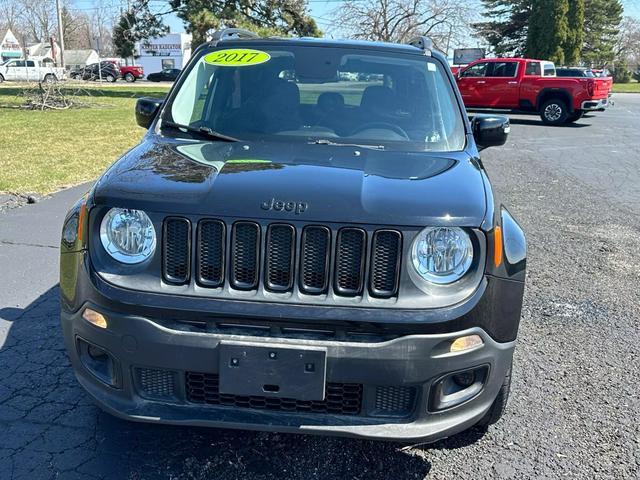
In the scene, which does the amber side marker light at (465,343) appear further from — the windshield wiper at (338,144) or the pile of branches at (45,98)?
the pile of branches at (45,98)

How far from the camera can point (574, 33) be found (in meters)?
48.8

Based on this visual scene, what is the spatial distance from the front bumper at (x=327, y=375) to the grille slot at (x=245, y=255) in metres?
0.20

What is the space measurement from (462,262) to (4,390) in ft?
8.17

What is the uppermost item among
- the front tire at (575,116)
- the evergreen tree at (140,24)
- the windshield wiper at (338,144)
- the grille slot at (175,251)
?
the evergreen tree at (140,24)

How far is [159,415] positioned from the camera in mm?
2336

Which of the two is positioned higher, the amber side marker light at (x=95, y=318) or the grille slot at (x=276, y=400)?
the amber side marker light at (x=95, y=318)

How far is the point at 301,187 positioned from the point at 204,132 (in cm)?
120

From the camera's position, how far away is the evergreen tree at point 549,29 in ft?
155

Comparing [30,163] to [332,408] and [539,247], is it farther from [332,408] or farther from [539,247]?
[332,408]

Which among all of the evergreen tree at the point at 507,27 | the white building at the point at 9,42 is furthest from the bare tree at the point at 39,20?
the evergreen tree at the point at 507,27

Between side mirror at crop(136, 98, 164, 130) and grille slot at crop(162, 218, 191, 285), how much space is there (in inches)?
69.9

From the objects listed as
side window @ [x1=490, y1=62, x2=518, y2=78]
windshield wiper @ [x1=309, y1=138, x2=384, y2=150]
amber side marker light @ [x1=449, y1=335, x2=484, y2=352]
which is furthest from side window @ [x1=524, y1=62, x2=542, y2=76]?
amber side marker light @ [x1=449, y1=335, x2=484, y2=352]

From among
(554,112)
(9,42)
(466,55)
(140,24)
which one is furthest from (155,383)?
(9,42)

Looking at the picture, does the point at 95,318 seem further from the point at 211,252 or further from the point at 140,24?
the point at 140,24
